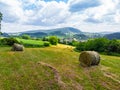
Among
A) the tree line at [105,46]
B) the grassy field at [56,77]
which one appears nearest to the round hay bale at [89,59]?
the grassy field at [56,77]

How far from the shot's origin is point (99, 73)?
1126 inches

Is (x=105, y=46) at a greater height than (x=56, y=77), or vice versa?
(x=56, y=77)

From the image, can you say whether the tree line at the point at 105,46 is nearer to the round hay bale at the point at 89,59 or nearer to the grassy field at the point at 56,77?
the round hay bale at the point at 89,59

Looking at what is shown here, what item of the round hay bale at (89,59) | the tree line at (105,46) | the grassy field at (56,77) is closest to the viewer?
the grassy field at (56,77)

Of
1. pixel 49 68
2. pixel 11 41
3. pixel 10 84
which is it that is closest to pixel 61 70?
pixel 49 68

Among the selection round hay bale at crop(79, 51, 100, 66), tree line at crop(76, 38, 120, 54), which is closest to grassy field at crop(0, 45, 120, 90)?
round hay bale at crop(79, 51, 100, 66)

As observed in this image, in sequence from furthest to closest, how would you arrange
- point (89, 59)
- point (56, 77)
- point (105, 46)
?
point (105, 46) < point (89, 59) < point (56, 77)

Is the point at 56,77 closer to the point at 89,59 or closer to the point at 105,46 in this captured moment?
the point at 89,59

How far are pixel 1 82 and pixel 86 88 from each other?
29.8 feet

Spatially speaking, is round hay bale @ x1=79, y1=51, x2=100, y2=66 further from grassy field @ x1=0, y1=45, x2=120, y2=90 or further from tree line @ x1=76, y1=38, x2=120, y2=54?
tree line @ x1=76, y1=38, x2=120, y2=54

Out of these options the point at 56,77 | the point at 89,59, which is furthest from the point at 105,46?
the point at 56,77

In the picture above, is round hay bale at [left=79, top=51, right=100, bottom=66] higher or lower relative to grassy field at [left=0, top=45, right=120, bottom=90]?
higher

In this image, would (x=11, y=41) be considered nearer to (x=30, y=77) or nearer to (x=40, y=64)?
(x=40, y=64)

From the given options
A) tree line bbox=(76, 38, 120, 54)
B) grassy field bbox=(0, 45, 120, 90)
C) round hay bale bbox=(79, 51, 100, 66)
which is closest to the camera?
grassy field bbox=(0, 45, 120, 90)
